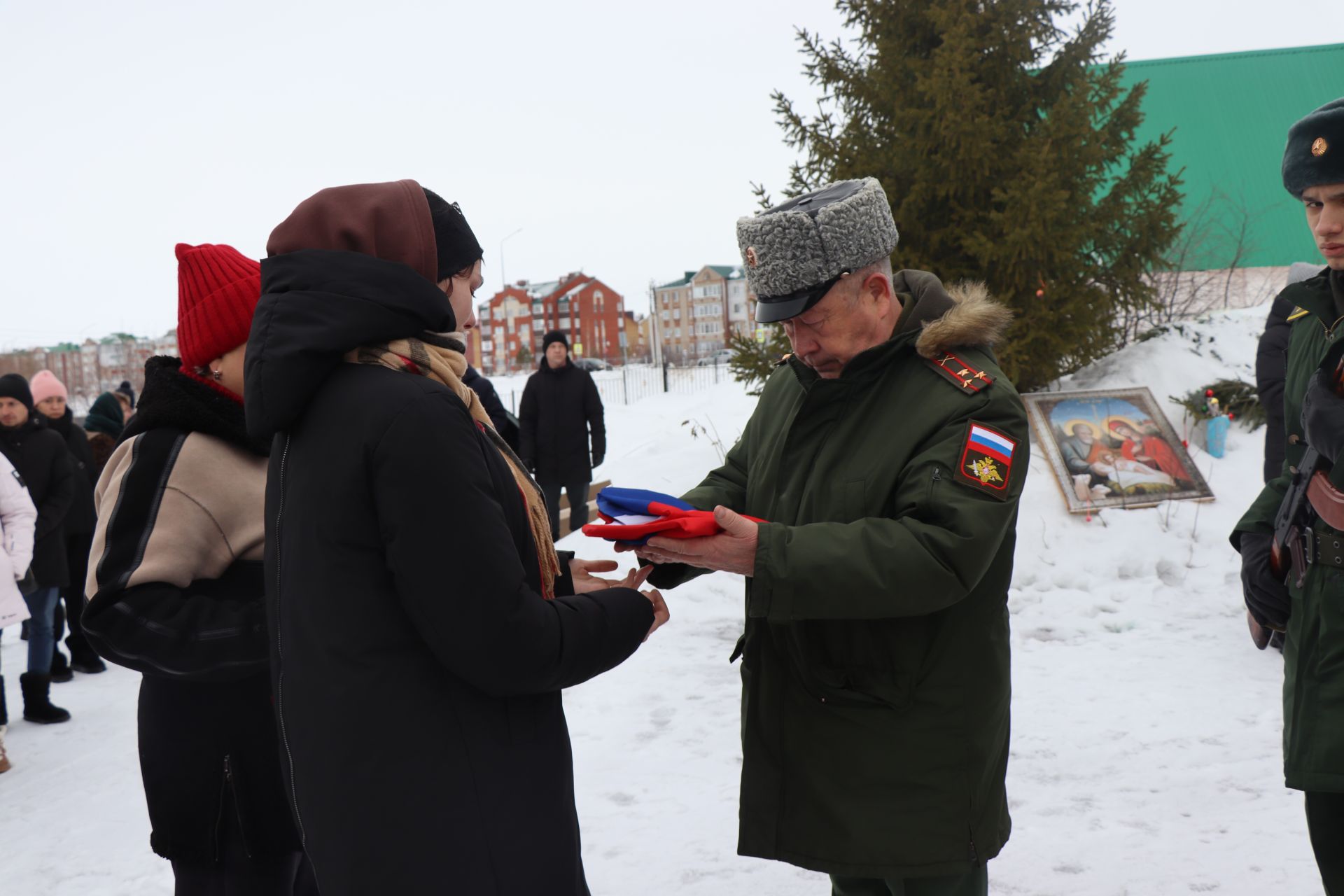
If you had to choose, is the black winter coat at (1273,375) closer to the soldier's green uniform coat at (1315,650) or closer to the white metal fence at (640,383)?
the soldier's green uniform coat at (1315,650)

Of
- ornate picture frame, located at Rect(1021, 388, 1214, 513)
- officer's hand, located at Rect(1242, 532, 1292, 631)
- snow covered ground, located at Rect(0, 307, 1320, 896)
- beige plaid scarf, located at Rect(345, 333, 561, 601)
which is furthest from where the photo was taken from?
ornate picture frame, located at Rect(1021, 388, 1214, 513)

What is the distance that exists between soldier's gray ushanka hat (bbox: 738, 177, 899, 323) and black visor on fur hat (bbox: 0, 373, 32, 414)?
211 inches

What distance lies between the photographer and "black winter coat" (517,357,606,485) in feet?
28.1

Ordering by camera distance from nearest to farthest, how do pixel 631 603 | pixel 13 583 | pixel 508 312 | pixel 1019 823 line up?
pixel 631 603
pixel 1019 823
pixel 13 583
pixel 508 312

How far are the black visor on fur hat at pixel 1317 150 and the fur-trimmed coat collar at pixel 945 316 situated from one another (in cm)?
68

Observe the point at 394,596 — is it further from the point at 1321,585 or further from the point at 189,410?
the point at 1321,585

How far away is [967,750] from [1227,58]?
22498mm

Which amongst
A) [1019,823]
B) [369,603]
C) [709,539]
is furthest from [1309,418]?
[1019,823]

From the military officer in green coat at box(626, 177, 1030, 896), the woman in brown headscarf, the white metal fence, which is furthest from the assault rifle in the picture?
the white metal fence

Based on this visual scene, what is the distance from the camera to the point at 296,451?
1645 mm

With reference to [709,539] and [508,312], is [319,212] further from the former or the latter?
[508,312]

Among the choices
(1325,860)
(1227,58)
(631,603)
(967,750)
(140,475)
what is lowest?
(1325,860)

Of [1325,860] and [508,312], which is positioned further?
[508,312]

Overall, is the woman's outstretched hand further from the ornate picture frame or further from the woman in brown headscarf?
the ornate picture frame
